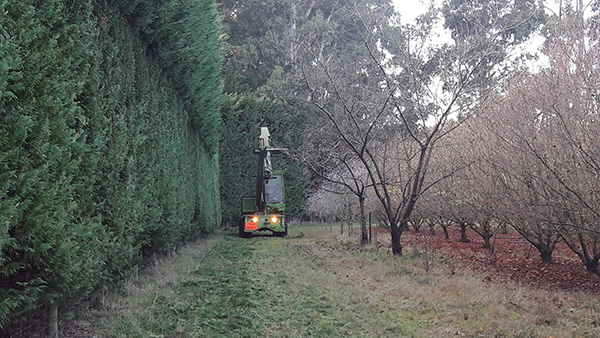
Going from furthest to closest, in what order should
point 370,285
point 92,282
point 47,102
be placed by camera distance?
1. point 370,285
2. point 92,282
3. point 47,102

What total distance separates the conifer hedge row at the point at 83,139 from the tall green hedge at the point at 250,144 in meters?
14.8

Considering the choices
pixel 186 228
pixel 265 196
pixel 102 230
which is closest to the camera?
pixel 102 230

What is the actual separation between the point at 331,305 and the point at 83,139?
3.36 m

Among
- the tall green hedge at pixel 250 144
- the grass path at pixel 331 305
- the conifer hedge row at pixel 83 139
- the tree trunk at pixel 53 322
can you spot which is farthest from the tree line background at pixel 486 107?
the tall green hedge at pixel 250 144

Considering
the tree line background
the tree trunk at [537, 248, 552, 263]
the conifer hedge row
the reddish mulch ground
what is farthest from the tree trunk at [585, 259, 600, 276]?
the conifer hedge row

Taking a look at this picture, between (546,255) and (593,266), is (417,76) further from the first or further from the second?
(593,266)

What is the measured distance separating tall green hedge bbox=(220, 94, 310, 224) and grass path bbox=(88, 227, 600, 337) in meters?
14.4

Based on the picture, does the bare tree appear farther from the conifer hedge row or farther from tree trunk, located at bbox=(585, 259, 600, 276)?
the conifer hedge row

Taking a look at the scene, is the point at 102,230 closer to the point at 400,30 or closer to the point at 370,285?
the point at 370,285

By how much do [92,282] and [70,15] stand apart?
211cm

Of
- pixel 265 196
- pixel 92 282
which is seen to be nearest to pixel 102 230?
pixel 92 282

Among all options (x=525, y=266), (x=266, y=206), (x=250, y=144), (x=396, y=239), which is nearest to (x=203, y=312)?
(x=396, y=239)

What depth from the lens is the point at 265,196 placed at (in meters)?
17.4

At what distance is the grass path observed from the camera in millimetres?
4312
